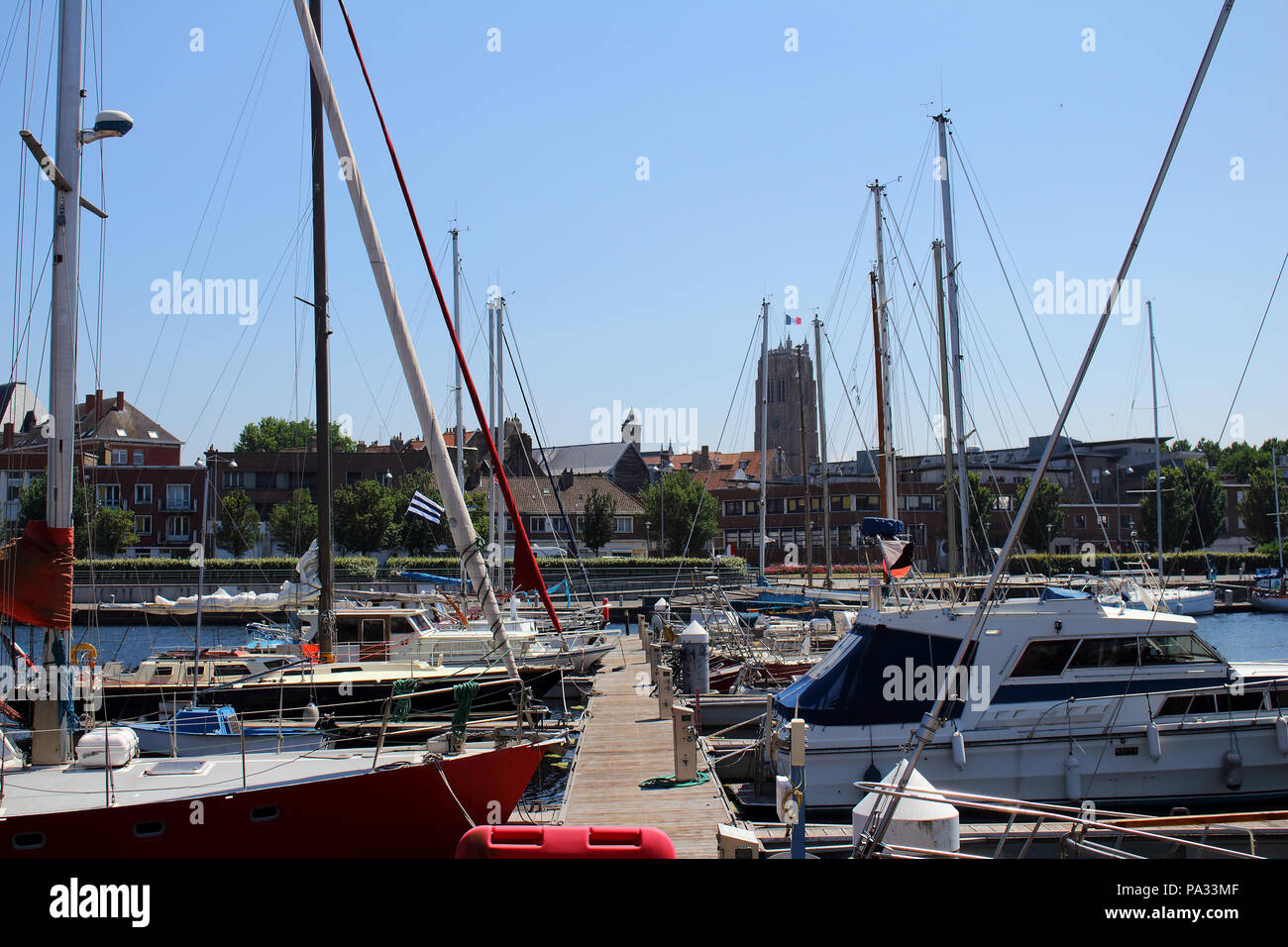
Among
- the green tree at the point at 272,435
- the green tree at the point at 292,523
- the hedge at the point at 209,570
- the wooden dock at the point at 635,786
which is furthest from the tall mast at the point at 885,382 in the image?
the green tree at the point at 272,435

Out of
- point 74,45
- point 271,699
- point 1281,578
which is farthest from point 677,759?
point 1281,578

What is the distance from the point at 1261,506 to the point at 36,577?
3188 inches

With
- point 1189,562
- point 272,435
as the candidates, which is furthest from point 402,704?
point 272,435

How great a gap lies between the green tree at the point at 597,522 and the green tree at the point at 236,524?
21840 mm

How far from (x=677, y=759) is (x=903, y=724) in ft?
9.99

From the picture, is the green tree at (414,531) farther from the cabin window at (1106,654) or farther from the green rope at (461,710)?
the cabin window at (1106,654)

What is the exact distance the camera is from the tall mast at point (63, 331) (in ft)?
34.3

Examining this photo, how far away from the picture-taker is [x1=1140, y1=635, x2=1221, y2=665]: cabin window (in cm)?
1375

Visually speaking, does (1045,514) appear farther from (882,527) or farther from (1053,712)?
(1053,712)

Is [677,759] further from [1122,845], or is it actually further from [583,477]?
[583,477]

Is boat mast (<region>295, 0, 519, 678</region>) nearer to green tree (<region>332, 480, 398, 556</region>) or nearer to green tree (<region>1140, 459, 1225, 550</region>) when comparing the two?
green tree (<region>332, 480, 398, 556</region>)

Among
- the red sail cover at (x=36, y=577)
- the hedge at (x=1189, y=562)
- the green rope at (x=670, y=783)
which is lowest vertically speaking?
the hedge at (x=1189, y=562)

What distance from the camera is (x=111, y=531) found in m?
62.2

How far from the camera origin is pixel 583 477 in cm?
8831
